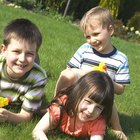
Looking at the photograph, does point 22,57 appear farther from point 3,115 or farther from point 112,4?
point 112,4

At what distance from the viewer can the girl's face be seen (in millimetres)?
3406

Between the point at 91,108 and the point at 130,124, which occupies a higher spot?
the point at 91,108

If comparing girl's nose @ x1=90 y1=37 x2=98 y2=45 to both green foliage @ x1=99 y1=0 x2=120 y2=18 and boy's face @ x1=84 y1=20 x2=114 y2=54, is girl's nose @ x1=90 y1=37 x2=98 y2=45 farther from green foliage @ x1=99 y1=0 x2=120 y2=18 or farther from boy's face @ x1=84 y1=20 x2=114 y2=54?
green foliage @ x1=99 y1=0 x2=120 y2=18

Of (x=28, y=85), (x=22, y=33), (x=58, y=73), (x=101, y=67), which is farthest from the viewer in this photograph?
(x=58, y=73)

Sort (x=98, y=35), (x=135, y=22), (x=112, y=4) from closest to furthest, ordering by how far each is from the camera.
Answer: (x=98, y=35)
(x=112, y=4)
(x=135, y=22)

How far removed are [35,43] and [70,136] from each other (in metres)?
0.86

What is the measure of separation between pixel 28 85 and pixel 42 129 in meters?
0.43

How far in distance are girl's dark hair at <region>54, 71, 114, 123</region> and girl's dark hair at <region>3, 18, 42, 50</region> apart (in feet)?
1.64

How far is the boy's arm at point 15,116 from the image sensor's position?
3.48m

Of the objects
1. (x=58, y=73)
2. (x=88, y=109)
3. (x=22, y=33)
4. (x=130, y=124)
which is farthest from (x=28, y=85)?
(x=58, y=73)

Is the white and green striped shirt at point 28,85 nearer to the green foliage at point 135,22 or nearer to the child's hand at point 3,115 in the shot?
the child's hand at point 3,115

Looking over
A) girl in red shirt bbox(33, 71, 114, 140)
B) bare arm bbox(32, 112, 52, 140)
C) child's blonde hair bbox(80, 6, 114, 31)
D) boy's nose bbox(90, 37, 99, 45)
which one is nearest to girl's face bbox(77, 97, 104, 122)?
girl in red shirt bbox(33, 71, 114, 140)

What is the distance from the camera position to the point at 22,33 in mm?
3496

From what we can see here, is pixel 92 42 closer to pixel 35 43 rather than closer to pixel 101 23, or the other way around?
pixel 101 23
